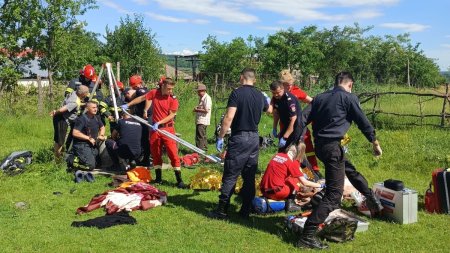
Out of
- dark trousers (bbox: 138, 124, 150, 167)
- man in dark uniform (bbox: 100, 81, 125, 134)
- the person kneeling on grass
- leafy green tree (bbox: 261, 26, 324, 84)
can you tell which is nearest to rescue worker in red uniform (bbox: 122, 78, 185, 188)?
dark trousers (bbox: 138, 124, 150, 167)

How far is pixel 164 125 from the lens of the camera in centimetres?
756

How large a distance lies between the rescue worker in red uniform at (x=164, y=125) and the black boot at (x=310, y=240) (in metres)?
3.14

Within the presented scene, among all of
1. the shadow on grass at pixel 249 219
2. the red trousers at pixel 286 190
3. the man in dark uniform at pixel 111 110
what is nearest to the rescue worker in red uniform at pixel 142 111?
the man in dark uniform at pixel 111 110

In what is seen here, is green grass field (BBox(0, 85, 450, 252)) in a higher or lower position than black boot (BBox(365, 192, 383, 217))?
lower

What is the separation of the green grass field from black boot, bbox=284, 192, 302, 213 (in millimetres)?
118

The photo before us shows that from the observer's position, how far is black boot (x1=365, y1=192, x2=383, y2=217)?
18.7 ft

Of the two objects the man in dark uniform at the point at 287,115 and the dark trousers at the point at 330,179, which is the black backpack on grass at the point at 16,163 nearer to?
the man in dark uniform at the point at 287,115

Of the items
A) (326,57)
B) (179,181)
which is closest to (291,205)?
(179,181)

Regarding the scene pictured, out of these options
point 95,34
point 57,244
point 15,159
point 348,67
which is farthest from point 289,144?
point 348,67

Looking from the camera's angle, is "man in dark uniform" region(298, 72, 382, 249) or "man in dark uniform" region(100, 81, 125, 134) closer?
"man in dark uniform" region(298, 72, 382, 249)

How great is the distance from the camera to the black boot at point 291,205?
19.9ft

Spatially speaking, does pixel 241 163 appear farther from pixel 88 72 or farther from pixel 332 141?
pixel 88 72

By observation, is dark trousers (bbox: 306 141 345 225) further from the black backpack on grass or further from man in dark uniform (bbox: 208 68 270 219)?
the black backpack on grass

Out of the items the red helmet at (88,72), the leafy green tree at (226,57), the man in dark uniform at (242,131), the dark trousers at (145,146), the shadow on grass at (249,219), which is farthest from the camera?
the leafy green tree at (226,57)
